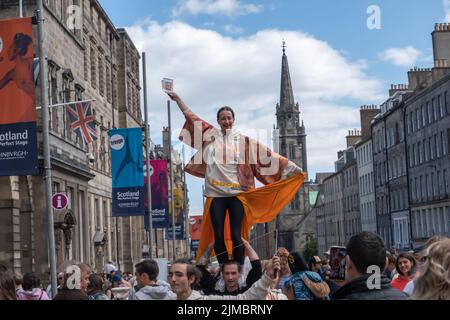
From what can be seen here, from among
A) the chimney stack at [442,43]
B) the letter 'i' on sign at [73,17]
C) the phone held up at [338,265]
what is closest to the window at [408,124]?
the chimney stack at [442,43]

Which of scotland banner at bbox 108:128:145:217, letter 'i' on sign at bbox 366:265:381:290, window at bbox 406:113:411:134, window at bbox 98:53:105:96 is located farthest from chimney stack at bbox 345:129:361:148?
letter 'i' on sign at bbox 366:265:381:290

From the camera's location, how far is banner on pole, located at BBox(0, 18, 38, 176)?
52.3ft

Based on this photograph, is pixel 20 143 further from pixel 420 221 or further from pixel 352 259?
pixel 420 221

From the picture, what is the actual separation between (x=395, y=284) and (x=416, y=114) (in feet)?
171

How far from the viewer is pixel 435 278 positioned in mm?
3701

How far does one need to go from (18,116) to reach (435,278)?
1360 cm

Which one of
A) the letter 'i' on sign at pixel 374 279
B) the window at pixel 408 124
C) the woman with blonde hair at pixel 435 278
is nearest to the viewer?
the woman with blonde hair at pixel 435 278

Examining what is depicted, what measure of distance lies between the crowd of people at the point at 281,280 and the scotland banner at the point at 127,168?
1564 cm

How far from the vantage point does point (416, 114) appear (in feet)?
194

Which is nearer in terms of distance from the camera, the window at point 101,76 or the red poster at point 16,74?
the red poster at point 16,74

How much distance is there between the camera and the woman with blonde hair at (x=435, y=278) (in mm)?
3695

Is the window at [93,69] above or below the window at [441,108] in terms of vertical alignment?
above

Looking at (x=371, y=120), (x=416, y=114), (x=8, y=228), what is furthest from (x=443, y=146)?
(x=8, y=228)

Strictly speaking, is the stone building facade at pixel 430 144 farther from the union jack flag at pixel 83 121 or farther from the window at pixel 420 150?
the union jack flag at pixel 83 121
